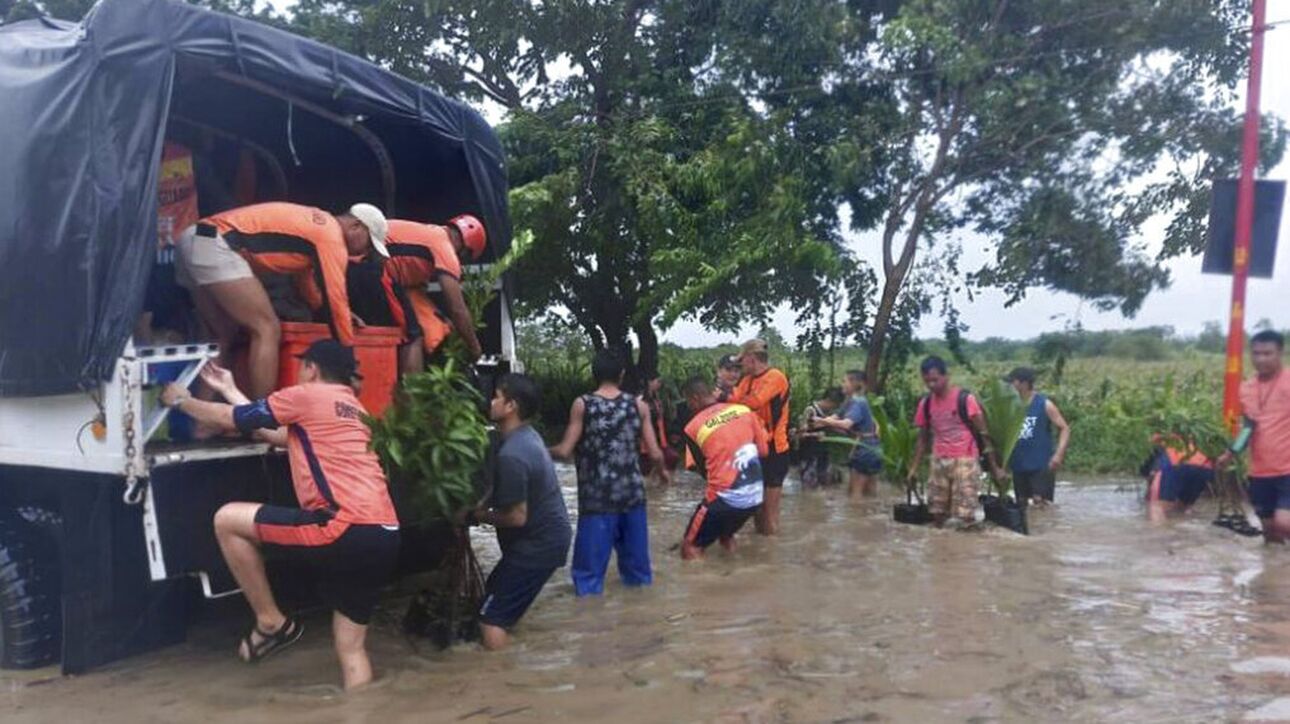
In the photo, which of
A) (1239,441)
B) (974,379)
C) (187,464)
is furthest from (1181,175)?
(187,464)

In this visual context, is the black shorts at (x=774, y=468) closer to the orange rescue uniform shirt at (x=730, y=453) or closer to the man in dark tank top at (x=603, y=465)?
the orange rescue uniform shirt at (x=730, y=453)

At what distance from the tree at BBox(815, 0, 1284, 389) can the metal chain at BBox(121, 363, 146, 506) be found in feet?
32.2

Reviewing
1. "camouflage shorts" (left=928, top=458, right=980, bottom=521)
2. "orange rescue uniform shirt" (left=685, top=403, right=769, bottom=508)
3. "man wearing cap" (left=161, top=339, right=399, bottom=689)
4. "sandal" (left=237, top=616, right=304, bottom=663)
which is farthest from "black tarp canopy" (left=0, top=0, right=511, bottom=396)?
"camouflage shorts" (left=928, top=458, right=980, bottom=521)

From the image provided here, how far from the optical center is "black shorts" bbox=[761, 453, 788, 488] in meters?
8.92

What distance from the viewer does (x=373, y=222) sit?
6.15 metres

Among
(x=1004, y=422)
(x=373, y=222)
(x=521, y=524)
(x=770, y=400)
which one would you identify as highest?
(x=373, y=222)

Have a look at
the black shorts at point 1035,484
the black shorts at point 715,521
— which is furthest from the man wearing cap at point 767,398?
the black shorts at point 1035,484

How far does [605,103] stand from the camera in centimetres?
1514

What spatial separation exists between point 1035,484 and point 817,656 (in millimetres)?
5689

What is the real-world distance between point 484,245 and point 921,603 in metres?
3.30

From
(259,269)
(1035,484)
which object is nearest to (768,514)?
(1035,484)

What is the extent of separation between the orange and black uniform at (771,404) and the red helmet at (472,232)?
2529 mm

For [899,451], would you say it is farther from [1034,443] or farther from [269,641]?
[269,641]

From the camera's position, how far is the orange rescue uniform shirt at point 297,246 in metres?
5.72
